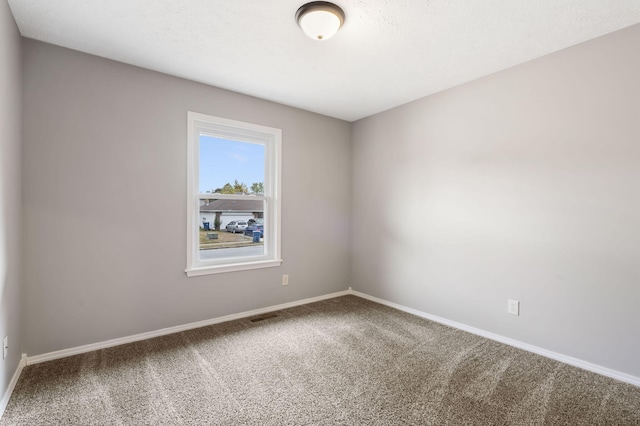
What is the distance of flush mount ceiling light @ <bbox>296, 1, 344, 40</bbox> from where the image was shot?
6.30 ft

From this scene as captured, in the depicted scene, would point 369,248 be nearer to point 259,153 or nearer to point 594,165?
point 259,153

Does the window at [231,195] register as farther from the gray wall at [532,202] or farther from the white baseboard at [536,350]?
the white baseboard at [536,350]

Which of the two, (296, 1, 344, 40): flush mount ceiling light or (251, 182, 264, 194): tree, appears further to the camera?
(251, 182, 264, 194): tree

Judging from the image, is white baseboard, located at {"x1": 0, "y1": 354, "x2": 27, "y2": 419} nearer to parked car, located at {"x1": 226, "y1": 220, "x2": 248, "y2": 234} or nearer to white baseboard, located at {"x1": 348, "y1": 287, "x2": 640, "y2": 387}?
parked car, located at {"x1": 226, "y1": 220, "x2": 248, "y2": 234}

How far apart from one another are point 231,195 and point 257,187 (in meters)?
0.34

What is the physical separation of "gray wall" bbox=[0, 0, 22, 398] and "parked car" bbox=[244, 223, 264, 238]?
1905 mm

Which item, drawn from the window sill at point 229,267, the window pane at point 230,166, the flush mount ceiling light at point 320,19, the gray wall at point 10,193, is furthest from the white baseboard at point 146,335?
the flush mount ceiling light at point 320,19

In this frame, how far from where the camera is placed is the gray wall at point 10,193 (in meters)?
1.82

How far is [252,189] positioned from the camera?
3582mm

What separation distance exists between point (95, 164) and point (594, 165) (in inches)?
154

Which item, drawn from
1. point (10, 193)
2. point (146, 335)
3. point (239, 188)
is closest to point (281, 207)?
point (239, 188)

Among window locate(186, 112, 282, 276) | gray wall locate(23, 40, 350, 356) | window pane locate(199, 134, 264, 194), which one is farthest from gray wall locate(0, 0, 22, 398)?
window pane locate(199, 134, 264, 194)

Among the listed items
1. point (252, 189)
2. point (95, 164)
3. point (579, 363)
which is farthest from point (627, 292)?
point (95, 164)

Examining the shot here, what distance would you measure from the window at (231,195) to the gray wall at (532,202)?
4.80ft
